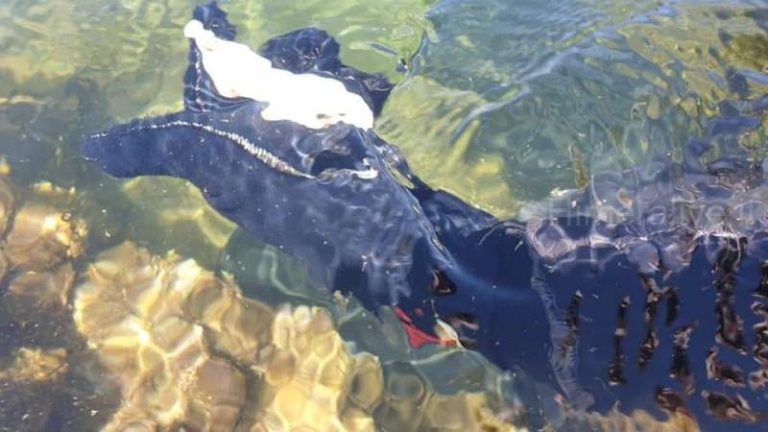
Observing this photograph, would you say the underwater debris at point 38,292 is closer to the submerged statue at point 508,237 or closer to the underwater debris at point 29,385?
the underwater debris at point 29,385

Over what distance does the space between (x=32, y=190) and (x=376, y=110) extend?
8.05ft

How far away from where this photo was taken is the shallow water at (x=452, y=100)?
12.9 ft

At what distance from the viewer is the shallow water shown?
155 inches

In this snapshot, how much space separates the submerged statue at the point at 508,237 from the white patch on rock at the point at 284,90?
0.03 ft

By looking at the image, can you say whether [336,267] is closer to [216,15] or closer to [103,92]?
[216,15]

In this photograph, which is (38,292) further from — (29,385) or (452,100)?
(452,100)

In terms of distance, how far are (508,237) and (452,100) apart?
1879mm

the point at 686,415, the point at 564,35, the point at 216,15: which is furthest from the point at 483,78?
the point at 686,415

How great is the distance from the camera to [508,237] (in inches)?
112

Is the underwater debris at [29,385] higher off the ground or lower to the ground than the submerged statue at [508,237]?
lower

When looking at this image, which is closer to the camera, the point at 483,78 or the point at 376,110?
the point at 376,110

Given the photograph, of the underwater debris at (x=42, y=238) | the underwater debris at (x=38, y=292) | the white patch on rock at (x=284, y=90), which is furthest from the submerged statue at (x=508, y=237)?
the underwater debris at (x=38, y=292)

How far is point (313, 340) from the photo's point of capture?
3.62 m

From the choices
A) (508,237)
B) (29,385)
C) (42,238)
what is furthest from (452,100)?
(29,385)
